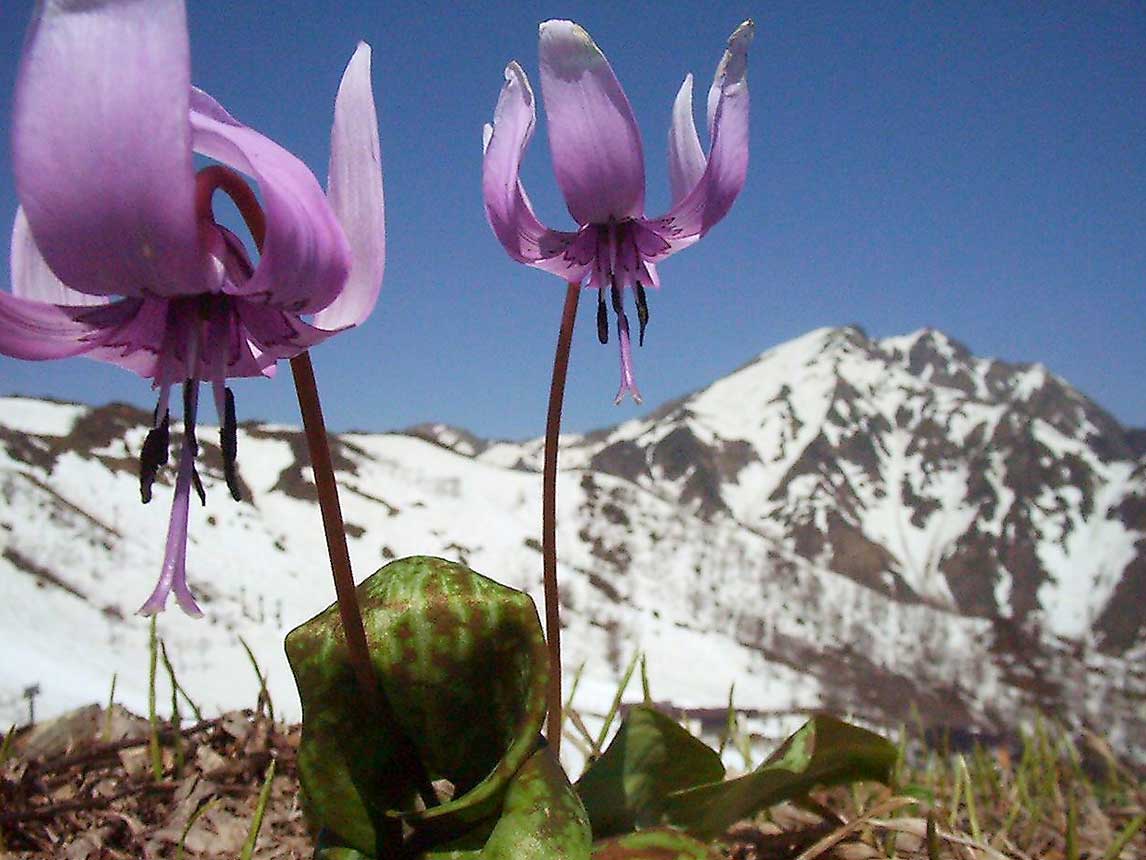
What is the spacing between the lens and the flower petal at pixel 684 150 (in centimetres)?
129

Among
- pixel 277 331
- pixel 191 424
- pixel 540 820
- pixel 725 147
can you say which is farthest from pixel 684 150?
pixel 540 820

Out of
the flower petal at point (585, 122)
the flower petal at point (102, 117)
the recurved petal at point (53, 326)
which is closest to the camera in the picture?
the flower petal at point (102, 117)

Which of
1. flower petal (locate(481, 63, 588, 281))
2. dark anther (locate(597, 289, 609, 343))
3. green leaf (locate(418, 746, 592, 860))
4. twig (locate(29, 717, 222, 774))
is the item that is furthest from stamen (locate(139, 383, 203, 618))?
twig (locate(29, 717, 222, 774))

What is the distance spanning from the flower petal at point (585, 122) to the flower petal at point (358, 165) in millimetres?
342

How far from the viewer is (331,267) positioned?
785 millimetres

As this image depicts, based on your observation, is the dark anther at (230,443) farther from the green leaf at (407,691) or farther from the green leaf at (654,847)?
the green leaf at (654,847)

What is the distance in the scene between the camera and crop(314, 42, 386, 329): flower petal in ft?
2.57

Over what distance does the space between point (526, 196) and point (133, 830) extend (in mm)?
1113

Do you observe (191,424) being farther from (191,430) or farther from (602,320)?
(602,320)

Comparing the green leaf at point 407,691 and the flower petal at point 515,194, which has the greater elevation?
the flower petal at point 515,194

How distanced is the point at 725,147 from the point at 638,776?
2.91ft

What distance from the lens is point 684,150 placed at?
130 centimetres

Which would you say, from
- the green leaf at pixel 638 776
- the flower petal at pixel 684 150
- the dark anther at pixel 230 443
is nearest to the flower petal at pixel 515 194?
the flower petal at pixel 684 150

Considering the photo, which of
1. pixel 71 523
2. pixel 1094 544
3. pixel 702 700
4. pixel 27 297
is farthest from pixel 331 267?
pixel 1094 544
